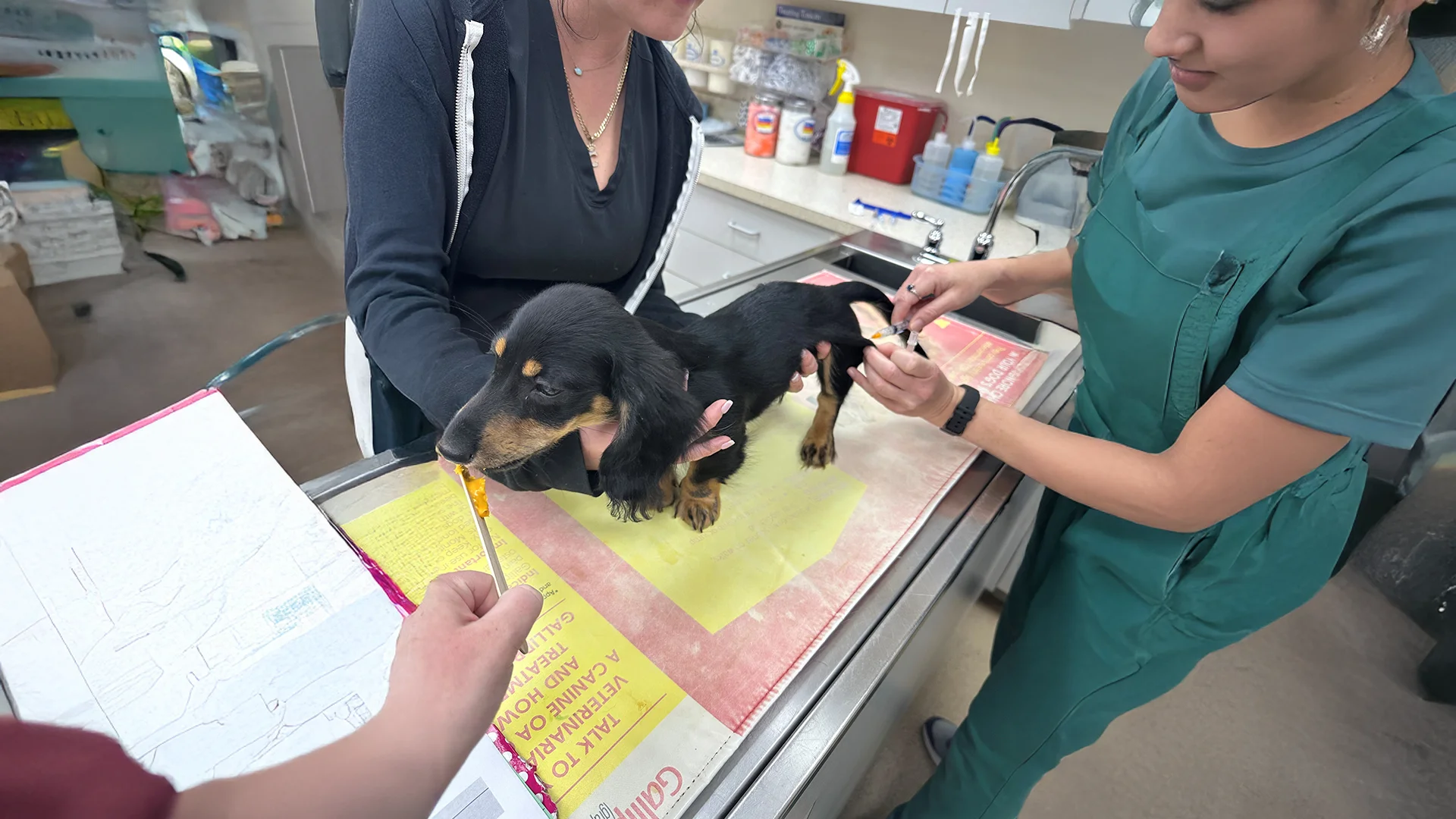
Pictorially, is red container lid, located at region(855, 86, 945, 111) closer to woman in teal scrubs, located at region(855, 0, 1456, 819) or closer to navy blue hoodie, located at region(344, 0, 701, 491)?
woman in teal scrubs, located at region(855, 0, 1456, 819)

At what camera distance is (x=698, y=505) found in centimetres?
100

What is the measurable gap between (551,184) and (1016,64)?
6.95 ft

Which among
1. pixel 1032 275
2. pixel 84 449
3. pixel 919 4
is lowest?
pixel 84 449

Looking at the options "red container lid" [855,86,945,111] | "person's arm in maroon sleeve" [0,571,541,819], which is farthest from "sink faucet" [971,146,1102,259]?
"person's arm in maroon sleeve" [0,571,541,819]

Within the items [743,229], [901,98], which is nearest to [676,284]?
[743,229]

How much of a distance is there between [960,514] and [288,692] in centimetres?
94

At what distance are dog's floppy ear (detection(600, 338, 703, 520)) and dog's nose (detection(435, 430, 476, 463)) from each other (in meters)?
0.16

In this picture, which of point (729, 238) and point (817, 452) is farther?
point (729, 238)

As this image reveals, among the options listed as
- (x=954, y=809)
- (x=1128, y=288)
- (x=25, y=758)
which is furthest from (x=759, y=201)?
(x=25, y=758)

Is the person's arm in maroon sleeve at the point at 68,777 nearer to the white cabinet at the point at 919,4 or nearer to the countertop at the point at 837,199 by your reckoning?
the countertop at the point at 837,199

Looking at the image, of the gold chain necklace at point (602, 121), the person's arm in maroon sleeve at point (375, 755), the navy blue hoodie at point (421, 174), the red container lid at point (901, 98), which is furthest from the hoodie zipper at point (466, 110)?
the red container lid at point (901, 98)

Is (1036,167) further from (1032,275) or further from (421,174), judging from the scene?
(421,174)

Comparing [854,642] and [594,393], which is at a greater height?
[594,393]

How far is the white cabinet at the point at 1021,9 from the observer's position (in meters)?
1.79
